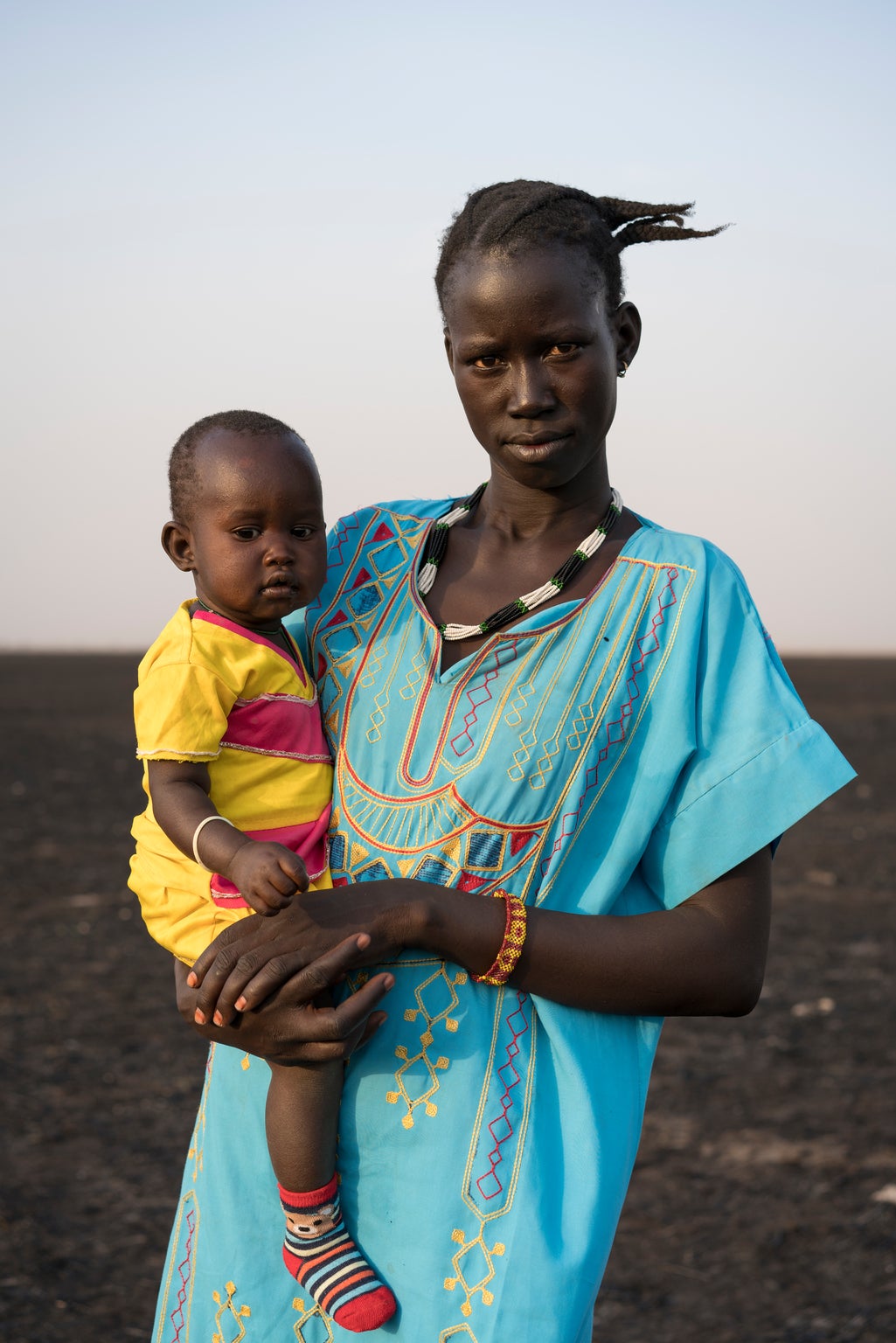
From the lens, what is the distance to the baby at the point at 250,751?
7.24 feet

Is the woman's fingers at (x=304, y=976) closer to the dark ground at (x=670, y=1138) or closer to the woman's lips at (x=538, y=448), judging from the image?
the woman's lips at (x=538, y=448)

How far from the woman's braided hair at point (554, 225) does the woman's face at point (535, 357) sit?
0.04m

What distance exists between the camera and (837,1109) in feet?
24.9

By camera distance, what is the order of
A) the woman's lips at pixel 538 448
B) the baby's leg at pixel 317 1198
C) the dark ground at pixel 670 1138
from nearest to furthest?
the baby's leg at pixel 317 1198
the woman's lips at pixel 538 448
the dark ground at pixel 670 1138

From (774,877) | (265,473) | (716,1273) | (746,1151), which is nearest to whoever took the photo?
(265,473)

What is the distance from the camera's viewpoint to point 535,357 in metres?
2.28

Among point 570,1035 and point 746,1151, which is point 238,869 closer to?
point 570,1035

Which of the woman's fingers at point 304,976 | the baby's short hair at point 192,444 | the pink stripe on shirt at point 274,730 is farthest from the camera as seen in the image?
the baby's short hair at point 192,444

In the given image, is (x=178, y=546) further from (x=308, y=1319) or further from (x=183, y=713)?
(x=308, y=1319)

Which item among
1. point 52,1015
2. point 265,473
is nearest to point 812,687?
point 52,1015

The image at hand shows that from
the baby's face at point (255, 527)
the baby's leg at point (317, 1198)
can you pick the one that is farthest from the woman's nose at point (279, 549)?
the baby's leg at point (317, 1198)

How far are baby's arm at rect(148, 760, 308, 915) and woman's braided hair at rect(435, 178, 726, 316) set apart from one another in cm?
104

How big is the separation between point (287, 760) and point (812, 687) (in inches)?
1976

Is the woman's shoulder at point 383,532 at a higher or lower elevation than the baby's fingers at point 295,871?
higher
